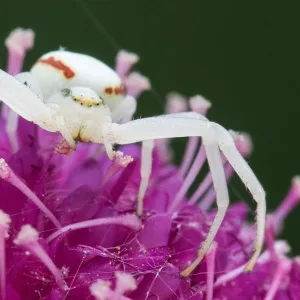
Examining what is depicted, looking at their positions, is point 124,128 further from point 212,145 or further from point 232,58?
point 232,58

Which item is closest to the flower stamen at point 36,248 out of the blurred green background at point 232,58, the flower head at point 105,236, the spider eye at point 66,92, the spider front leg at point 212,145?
the flower head at point 105,236

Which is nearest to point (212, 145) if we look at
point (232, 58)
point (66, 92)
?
point (66, 92)

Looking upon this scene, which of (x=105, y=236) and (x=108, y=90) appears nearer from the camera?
(x=105, y=236)

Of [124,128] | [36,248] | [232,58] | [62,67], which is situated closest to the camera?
[36,248]

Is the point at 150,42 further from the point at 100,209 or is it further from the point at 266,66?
the point at 100,209

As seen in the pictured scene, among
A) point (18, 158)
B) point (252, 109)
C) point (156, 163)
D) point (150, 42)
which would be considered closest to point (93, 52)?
point (150, 42)

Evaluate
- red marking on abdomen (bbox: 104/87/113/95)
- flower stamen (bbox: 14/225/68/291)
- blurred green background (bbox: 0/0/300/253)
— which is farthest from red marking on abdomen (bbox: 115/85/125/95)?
blurred green background (bbox: 0/0/300/253)

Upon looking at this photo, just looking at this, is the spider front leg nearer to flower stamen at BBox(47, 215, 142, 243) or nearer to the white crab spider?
the white crab spider
